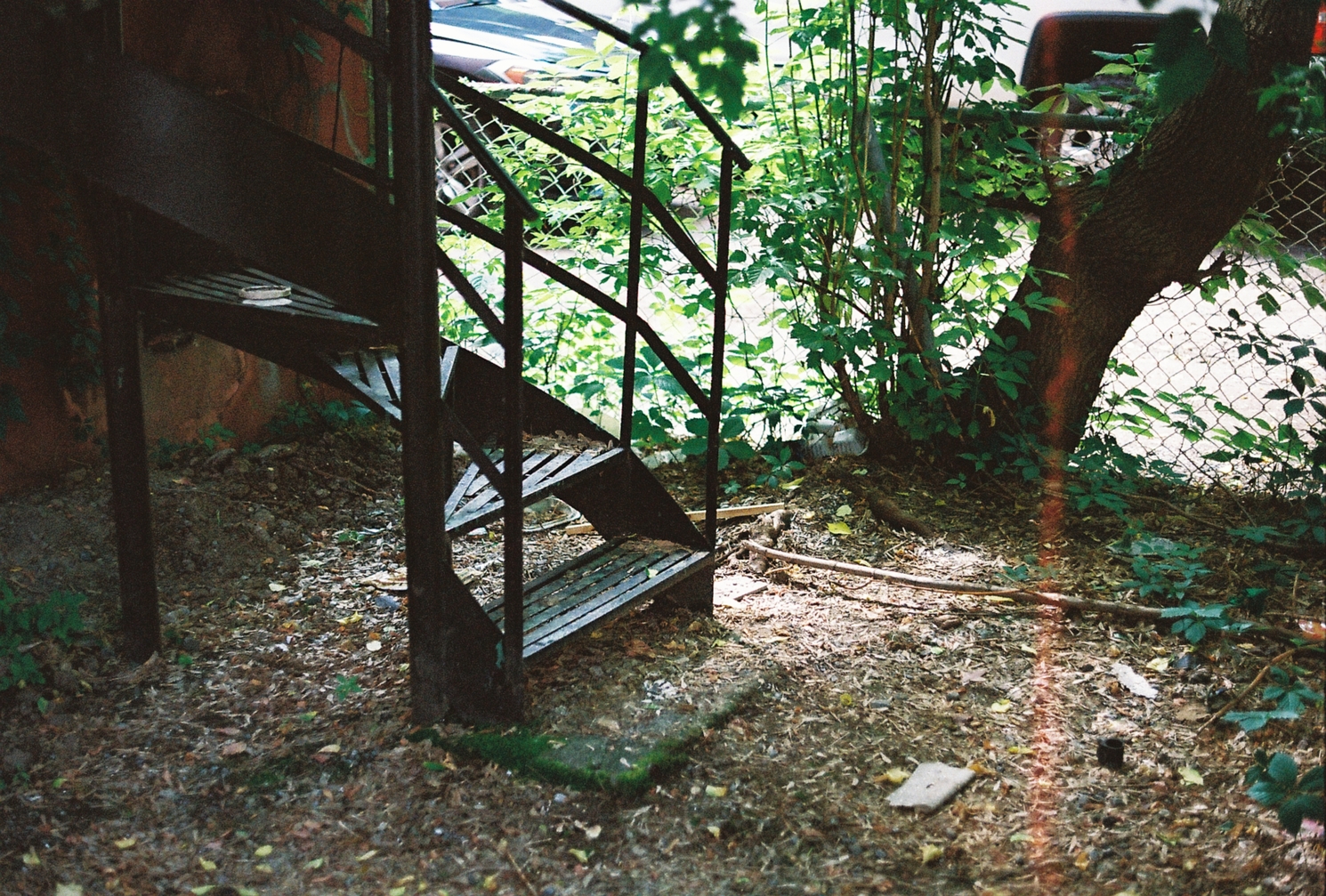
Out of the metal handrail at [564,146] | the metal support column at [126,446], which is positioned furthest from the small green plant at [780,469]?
the metal support column at [126,446]

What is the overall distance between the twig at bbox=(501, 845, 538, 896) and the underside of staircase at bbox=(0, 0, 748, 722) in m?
0.48

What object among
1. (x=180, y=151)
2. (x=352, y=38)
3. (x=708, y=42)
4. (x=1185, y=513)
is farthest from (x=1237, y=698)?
(x=180, y=151)

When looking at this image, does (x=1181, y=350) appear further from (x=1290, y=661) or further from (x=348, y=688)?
(x=348, y=688)

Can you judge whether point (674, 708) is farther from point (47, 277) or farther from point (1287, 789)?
point (47, 277)

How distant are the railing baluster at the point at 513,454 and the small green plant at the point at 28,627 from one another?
4.95 ft

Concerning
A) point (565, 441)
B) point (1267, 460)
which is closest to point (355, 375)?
point (565, 441)

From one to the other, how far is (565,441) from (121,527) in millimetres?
1483

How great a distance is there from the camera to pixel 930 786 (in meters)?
3.06

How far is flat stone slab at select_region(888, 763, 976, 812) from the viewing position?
9.82ft

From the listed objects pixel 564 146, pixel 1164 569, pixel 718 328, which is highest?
pixel 564 146

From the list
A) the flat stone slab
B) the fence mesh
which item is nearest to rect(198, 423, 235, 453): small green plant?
the fence mesh

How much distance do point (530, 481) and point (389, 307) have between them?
2.32 feet

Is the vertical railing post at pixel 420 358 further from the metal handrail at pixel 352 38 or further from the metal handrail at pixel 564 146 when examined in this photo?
the metal handrail at pixel 564 146

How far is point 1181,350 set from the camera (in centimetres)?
713
